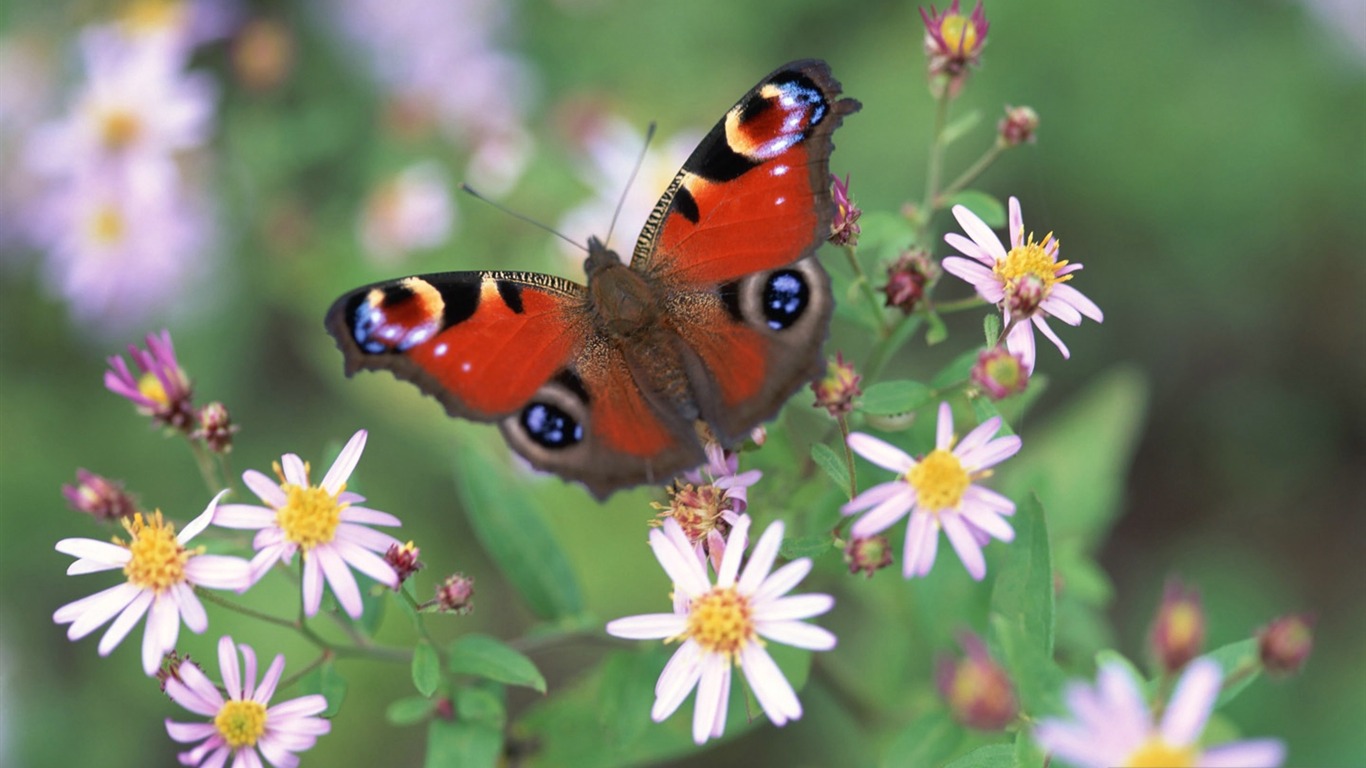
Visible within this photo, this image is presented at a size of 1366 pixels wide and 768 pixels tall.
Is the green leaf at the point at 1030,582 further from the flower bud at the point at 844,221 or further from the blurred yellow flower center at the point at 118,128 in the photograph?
the blurred yellow flower center at the point at 118,128

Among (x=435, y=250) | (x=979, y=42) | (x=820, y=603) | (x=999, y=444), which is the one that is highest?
(x=435, y=250)

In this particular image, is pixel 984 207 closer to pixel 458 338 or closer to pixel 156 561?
pixel 458 338

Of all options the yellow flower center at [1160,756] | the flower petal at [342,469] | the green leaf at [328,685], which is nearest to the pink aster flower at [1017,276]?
the yellow flower center at [1160,756]

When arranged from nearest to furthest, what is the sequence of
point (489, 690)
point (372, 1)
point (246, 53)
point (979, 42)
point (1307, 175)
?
point (489, 690), point (979, 42), point (246, 53), point (1307, 175), point (372, 1)

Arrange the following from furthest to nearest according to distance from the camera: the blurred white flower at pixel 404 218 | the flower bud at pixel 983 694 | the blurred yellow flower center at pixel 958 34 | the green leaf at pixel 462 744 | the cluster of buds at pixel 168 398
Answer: the blurred white flower at pixel 404 218 < the blurred yellow flower center at pixel 958 34 < the cluster of buds at pixel 168 398 < the green leaf at pixel 462 744 < the flower bud at pixel 983 694

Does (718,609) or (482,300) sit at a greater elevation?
(482,300)

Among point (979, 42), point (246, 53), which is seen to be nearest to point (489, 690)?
point (979, 42)

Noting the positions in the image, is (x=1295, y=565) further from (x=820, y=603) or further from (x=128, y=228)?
(x=128, y=228)
